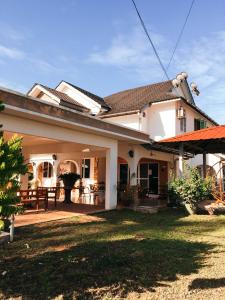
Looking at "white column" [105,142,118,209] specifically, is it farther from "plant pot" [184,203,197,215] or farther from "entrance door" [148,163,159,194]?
"entrance door" [148,163,159,194]

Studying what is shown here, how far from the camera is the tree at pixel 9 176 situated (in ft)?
14.7

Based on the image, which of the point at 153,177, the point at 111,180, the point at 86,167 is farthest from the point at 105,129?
the point at 153,177

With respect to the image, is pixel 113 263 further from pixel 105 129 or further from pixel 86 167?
pixel 86 167

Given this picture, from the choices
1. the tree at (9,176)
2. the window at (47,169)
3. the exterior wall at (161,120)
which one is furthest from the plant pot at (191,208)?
the window at (47,169)

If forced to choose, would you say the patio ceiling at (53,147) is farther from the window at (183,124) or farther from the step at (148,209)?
the window at (183,124)

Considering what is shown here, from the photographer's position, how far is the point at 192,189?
42.7ft

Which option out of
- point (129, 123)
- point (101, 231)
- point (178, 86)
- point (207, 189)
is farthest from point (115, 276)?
point (178, 86)

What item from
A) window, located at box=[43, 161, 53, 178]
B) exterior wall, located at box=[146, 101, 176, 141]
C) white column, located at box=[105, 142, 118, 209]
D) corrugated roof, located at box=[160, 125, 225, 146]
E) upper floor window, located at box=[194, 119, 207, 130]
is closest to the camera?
corrugated roof, located at box=[160, 125, 225, 146]

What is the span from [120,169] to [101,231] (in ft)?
42.6

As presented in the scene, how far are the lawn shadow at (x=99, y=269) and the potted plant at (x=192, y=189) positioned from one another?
5.74 metres

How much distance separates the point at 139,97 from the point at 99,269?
17451mm

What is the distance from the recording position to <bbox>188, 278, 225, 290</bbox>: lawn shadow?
15.4 feet

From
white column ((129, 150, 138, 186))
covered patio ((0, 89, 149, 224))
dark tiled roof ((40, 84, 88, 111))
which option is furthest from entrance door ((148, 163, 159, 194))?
dark tiled roof ((40, 84, 88, 111))

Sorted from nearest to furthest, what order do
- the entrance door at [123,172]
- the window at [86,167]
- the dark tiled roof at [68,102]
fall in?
the dark tiled roof at [68,102] → the window at [86,167] → the entrance door at [123,172]
